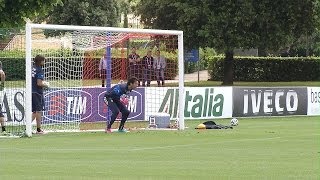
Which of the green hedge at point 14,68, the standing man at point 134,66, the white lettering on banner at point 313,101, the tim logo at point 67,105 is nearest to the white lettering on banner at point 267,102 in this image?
the white lettering on banner at point 313,101

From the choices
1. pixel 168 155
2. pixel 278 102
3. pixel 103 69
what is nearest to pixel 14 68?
pixel 103 69

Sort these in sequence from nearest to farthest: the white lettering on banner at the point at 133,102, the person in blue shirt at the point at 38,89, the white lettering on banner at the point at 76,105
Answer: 1. the person in blue shirt at the point at 38,89
2. the white lettering on banner at the point at 76,105
3. the white lettering on banner at the point at 133,102

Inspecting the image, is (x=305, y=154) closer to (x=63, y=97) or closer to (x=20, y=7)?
(x=63, y=97)

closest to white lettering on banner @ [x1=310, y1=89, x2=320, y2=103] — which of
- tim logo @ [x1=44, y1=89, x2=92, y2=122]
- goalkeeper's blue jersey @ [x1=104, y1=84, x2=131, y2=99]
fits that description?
tim logo @ [x1=44, y1=89, x2=92, y2=122]

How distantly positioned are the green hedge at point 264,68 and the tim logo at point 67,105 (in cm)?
3352

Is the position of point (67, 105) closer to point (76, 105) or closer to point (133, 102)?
point (76, 105)

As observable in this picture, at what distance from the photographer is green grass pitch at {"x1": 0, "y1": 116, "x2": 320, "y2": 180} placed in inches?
536

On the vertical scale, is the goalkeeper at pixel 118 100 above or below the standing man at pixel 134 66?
below

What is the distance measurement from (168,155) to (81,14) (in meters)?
48.0

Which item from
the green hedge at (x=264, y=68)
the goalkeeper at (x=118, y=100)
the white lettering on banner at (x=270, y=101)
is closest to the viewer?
the goalkeeper at (x=118, y=100)

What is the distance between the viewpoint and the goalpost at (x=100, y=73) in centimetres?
2595

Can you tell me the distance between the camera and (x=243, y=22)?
50031 mm

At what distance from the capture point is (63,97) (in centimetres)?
2680

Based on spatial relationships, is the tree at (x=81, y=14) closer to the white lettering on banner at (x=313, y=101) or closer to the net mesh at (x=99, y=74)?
the white lettering on banner at (x=313, y=101)
